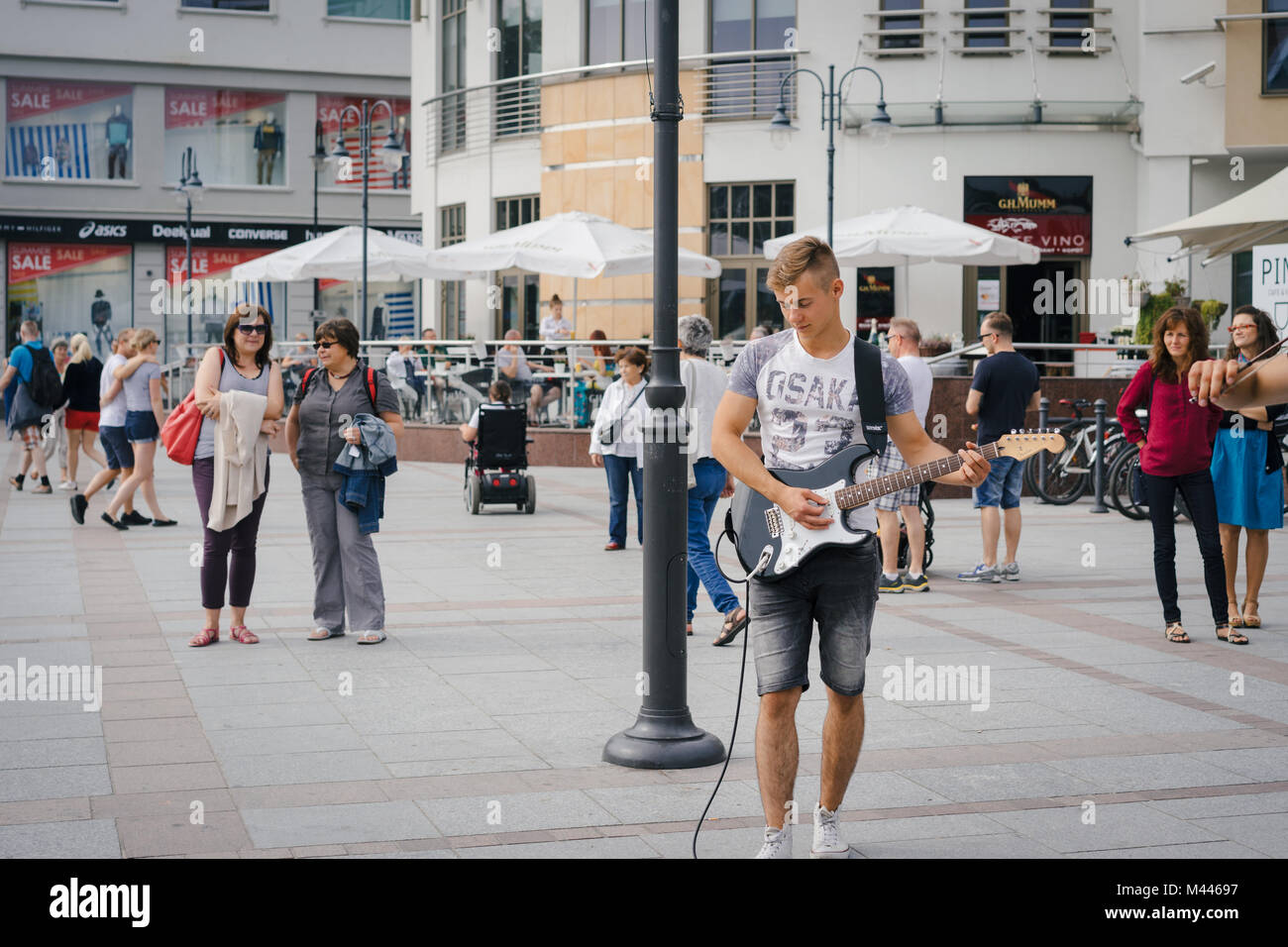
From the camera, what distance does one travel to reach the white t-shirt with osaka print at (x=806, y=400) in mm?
4902

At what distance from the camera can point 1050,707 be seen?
7.39 m

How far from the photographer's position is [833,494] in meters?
4.84

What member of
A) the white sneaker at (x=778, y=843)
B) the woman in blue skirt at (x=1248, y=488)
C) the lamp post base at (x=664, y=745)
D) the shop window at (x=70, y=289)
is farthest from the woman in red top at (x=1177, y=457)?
the shop window at (x=70, y=289)

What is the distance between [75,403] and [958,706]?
1312cm

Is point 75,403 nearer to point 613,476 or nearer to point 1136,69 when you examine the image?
point 613,476

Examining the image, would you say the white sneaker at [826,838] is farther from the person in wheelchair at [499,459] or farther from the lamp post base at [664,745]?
the person in wheelchair at [499,459]

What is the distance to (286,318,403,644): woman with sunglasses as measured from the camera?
9.01 m

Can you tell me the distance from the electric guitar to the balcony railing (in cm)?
2129

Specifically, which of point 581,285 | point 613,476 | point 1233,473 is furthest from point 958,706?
point 581,285

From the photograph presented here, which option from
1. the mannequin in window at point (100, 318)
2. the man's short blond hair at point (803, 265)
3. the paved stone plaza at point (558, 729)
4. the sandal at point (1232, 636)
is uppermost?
the mannequin in window at point (100, 318)

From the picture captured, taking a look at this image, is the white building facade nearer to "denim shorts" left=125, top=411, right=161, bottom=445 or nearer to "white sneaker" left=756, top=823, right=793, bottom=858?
"denim shorts" left=125, top=411, right=161, bottom=445

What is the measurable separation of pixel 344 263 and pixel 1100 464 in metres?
15.0

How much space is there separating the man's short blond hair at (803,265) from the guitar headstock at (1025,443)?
730 millimetres

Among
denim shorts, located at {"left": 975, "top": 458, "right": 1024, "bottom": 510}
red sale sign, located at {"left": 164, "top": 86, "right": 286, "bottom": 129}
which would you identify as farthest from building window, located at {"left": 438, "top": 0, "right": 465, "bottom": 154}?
denim shorts, located at {"left": 975, "top": 458, "right": 1024, "bottom": 510}
